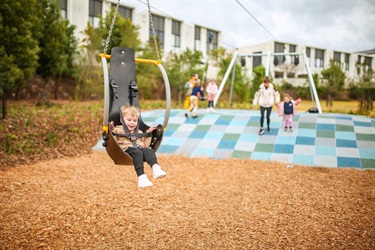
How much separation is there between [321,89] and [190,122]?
23.1m

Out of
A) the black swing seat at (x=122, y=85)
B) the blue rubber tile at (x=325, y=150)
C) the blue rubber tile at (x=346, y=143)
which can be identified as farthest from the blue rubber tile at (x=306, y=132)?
the black swing seat at (x=122, y=85)

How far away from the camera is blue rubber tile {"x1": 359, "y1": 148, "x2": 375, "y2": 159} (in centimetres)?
854

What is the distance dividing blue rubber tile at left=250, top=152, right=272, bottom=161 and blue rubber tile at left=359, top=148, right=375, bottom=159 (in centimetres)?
227

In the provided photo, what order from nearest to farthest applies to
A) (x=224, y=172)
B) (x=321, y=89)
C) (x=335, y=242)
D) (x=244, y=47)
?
(x=335, y=242) < (x=224, y=172) < (x=321, y=89) < (x=244, y=47)

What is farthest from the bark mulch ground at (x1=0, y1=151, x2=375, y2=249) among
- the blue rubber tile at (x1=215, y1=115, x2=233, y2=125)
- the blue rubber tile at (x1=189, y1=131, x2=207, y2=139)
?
the blue rubber tile at (x1=215, y1=115, x2=233, y2=125)

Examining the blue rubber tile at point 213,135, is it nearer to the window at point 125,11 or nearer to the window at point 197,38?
the window at point 125,11

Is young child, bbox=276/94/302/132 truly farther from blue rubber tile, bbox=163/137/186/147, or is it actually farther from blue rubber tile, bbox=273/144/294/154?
blue rubber tile, bbox=163/137/186/147

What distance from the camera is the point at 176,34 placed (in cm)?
3462

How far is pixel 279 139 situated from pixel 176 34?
87.5 ft

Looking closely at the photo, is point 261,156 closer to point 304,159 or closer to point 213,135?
point 304,159

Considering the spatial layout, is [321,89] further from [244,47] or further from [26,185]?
[26,185]

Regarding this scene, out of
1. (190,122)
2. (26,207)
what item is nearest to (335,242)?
(26,207)

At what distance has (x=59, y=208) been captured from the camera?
17.4ft

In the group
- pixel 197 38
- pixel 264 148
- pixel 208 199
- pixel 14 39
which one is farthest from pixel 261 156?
pixel 197 38
